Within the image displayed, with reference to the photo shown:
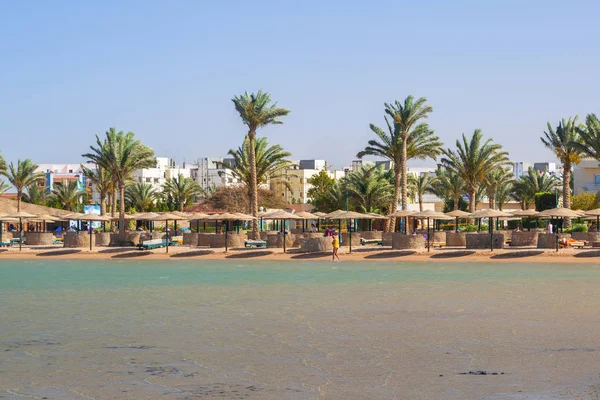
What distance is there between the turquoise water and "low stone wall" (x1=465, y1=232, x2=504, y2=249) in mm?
4750

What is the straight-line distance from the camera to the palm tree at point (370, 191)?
238ft

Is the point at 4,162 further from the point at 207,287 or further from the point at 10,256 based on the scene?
the point at 207,287

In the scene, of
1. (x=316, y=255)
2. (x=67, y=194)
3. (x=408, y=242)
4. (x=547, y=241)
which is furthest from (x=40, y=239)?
(x=67, y=194)

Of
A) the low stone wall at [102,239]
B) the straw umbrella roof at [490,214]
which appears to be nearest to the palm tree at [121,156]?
the low stone wall at [102,239]

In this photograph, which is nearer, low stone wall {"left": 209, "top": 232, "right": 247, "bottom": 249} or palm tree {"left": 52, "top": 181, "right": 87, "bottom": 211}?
low stone wall {"left": 209, "top": 232, "right": 247, "bottom": 249}

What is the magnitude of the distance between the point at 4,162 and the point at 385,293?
57272 millimetres

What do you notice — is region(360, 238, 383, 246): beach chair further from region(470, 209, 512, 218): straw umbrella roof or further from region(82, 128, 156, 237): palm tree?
region(82, 128, 156, 237): palm tree

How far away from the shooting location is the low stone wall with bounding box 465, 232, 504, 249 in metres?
45.8

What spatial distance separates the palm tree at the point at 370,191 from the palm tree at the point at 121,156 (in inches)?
739

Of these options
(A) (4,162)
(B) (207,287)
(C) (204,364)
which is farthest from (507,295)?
(A) (4,162)

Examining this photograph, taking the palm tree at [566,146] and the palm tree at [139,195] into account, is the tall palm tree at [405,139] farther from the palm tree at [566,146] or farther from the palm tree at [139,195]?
the palm tree at [139,195]

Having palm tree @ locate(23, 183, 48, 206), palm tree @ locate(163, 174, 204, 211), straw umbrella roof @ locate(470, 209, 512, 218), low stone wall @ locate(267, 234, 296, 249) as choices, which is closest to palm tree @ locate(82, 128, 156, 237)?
low stone wall @ locate(267, 234, 296, 249)

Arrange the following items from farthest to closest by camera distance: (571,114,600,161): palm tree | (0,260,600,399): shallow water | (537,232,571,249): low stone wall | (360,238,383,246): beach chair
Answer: (360,238,383,246): beach chair < (571,114,600,161): palm tree < (537,232,571,249): low stone wall < (0,260,600,399): shallow water

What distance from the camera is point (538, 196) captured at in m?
76.0
